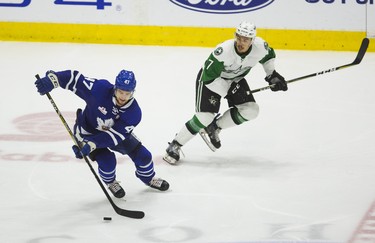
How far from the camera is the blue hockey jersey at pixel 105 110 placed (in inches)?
173

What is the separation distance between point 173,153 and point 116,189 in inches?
30.9

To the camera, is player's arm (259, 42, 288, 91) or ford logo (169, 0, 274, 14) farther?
ford logo (169, 0, 274, 14)

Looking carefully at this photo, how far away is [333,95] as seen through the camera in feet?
→ 22.9

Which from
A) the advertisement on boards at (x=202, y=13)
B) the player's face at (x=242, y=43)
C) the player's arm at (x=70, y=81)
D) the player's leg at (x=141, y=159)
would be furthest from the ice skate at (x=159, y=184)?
the advertisement on boards at (x=202, y=13)

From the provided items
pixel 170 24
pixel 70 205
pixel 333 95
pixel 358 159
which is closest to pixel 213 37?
pixel 170 24

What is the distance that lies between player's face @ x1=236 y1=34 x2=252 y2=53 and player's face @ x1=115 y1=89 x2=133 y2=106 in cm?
99

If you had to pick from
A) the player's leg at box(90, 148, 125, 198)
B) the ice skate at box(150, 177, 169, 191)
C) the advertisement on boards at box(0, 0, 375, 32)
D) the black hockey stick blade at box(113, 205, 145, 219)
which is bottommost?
the black hockey stick blade at box(113, 205, 145, 219)

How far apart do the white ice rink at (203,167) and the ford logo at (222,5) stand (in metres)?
0.65

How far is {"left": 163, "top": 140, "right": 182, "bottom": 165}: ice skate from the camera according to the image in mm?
5340

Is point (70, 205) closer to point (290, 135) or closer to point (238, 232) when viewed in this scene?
point (238, 232)

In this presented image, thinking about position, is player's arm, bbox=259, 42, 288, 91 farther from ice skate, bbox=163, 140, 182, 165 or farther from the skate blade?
ice skate, bbox=163, 140, 182, 165

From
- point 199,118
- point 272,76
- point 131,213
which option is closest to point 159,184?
point 131,213

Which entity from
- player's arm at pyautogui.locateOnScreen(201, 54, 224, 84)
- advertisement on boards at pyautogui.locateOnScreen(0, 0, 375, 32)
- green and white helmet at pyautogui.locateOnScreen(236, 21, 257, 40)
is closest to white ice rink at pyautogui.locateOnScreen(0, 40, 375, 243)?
advertisement on boards at pyautogui.locateOnScreen(0, 0, 375, 32)

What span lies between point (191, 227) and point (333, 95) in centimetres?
308
